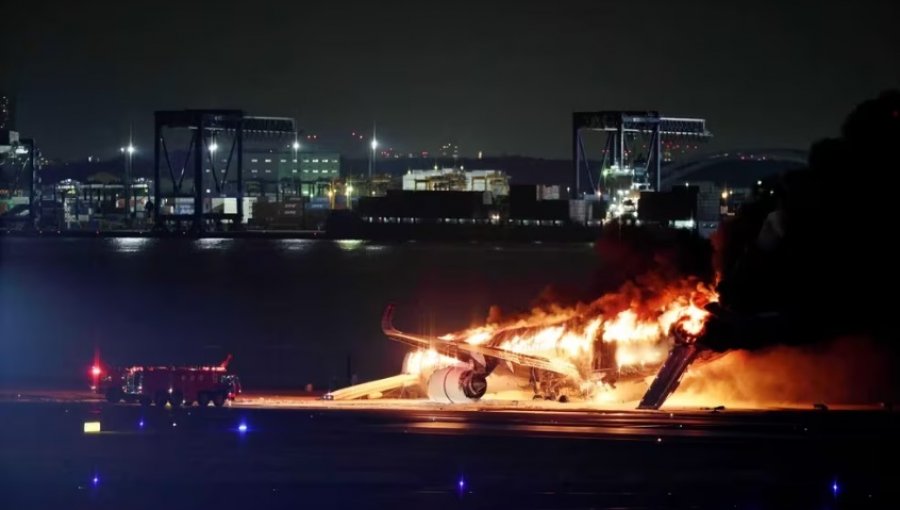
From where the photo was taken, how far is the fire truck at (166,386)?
43.5m

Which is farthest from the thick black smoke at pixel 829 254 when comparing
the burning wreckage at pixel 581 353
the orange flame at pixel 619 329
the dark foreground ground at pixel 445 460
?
the dark foreground ground at pixel 445 460

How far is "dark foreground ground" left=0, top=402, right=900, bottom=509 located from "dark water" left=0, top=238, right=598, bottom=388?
19.6m

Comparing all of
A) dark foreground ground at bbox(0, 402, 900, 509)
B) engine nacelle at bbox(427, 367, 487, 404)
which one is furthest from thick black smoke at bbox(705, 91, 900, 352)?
engine nacelle at bbox(427, 367, 487, 404)

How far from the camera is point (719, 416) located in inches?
1583

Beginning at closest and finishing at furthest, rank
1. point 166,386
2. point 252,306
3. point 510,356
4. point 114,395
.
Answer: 1. point 166,386
2. point 114,395
3. point 510,356
4. point 252,306

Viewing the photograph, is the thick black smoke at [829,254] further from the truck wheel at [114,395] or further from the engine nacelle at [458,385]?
the truck wheel at [114,395]

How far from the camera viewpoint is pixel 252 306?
5005 inches

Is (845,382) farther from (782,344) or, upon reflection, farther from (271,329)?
(271,329)

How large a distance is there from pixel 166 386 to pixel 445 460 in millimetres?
15040

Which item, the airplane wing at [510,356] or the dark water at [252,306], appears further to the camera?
the dark water at [252,306]

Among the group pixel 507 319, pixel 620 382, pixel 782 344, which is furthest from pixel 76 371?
pixel 782 344

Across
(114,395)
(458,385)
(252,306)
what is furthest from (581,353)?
(252,306)

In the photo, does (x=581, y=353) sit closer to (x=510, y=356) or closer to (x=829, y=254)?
(x=510, y=356)

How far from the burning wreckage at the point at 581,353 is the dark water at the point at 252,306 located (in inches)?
369
